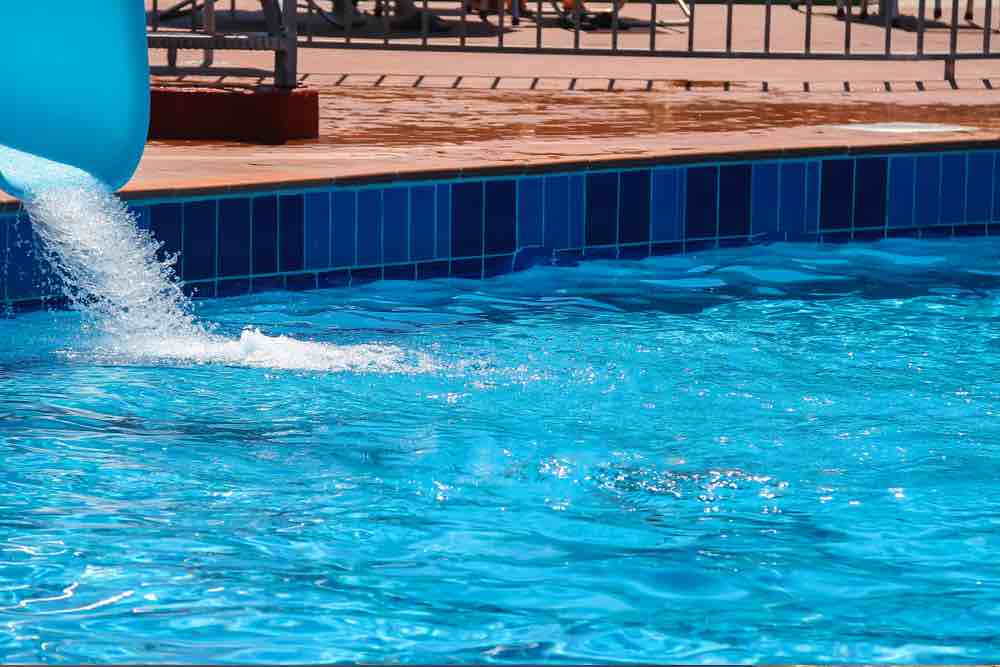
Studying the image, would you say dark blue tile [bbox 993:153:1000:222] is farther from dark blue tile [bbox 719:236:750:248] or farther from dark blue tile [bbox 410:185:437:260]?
dark blue tile [bbox 410:185:437:260]

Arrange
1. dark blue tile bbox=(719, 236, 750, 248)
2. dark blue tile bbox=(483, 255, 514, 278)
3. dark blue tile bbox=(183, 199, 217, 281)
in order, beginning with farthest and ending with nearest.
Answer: dark blue tile bbox=(719, 236, 750, 248), dark blue tile bbox=(483, 255, 514, 278), dark blue tile bbox=(183, 199, 217, 281)

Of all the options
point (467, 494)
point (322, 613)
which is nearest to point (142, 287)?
point (467, 494)

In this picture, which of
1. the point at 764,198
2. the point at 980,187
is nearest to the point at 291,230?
the point at 764,198

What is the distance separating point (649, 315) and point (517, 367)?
2.99 feet

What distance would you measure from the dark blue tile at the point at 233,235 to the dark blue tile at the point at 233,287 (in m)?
0.03

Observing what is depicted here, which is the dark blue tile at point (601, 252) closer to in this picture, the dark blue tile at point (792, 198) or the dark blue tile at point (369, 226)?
the dark blue tile at point (792, 198)

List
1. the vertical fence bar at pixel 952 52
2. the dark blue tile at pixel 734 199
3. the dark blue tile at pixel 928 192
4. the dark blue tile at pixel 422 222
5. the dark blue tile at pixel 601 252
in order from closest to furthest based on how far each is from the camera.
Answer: the dark blue tile at pixel 422 222 → the dark blue tile at pixel 601 252 → the dark blue tile at pixel 734 199 → the dark blue tile at pixel 928 192 → the vertical fence bar at pixel 952 52

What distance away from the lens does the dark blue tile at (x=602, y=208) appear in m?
6.60

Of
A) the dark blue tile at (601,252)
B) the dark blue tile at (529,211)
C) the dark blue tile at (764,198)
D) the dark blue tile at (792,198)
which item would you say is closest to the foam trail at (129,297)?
the dark blue tile at (529,211)

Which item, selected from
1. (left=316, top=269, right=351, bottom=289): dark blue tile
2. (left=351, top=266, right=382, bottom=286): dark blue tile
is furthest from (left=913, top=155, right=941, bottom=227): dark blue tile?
(left=316, top=269, right=351, bottom=289): dark blue tile

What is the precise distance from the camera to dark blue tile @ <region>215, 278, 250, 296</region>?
5.91m

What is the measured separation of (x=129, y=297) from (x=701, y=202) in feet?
7.66

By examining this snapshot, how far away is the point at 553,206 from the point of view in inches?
257

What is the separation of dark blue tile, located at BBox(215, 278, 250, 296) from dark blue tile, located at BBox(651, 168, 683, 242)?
1.62 m
